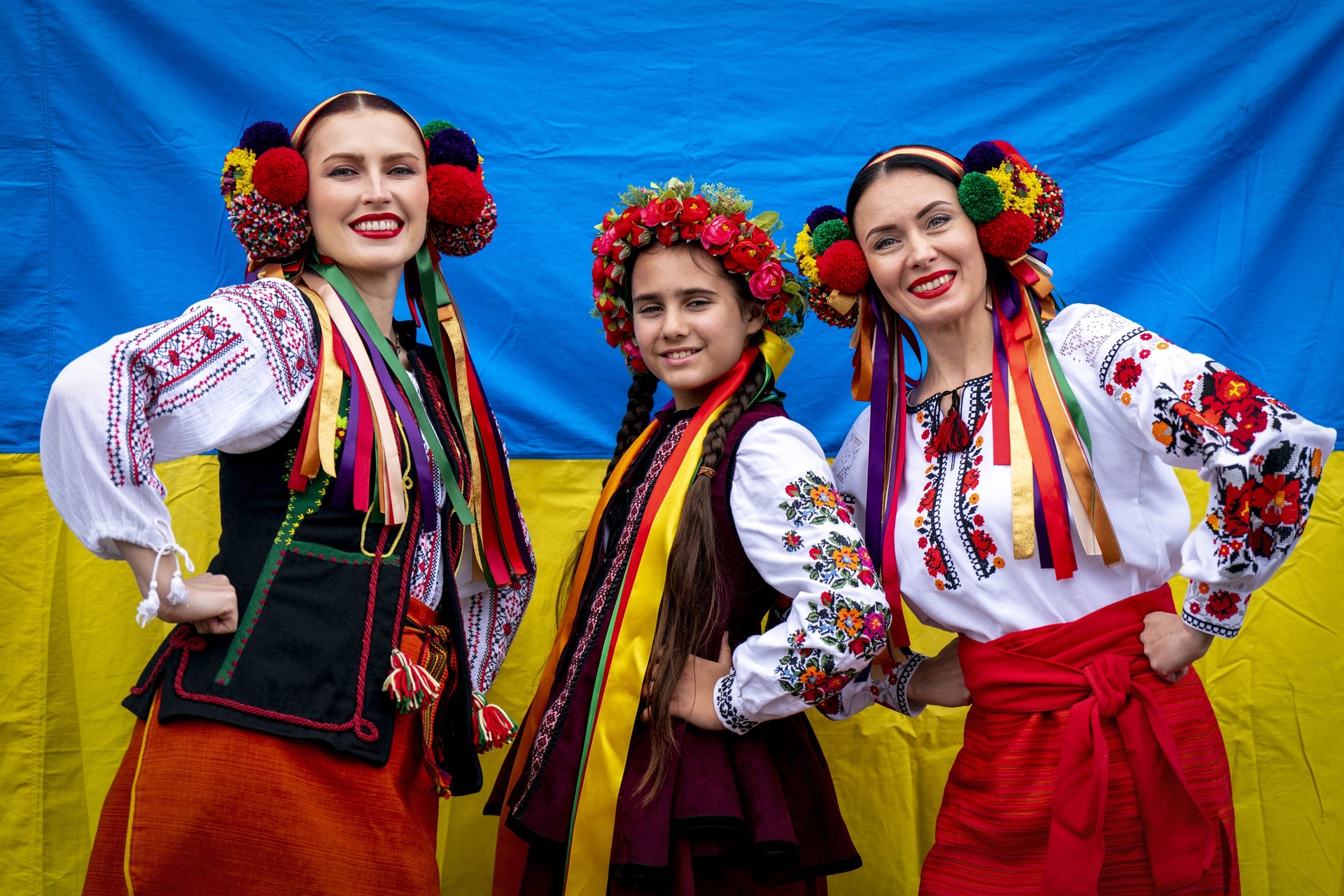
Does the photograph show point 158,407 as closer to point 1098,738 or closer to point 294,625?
point 294,625

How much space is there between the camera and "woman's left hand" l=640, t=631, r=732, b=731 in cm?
235

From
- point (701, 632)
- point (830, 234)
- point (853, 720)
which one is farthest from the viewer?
point (853, 720)

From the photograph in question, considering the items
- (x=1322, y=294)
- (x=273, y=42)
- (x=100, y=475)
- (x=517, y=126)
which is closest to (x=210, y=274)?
(x=273, y=42)

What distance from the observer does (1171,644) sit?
2219 mm

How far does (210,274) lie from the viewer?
3.24 m


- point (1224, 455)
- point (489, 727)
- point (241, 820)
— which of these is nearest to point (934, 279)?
point (1224, 455)

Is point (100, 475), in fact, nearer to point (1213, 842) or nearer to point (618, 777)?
point (618, 777)

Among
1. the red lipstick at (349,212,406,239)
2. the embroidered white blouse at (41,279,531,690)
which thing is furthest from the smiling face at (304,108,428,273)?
the embroidered white blouse at (41,279,531,690)

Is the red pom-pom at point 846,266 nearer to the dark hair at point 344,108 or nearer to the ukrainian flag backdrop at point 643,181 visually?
the ukrainian flag backdrop at point 643,181

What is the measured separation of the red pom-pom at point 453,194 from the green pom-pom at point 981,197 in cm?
112

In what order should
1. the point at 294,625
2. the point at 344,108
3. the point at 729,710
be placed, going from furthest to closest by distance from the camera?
the point at 344,108 < the point at 729,710 < the point at 294,625

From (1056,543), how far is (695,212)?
3.59 ft

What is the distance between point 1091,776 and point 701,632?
82 cm

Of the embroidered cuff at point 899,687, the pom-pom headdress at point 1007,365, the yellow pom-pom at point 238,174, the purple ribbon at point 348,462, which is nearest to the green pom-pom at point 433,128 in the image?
the yellow pom-pom at point 238,174
